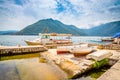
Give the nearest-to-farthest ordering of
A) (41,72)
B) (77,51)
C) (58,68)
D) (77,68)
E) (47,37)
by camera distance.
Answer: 1. (77,68)
2. (41,72)
3. (58,68)
4. (77,51)
5. (47,37)

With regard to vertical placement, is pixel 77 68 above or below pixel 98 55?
below

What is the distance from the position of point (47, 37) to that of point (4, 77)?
21198 mm

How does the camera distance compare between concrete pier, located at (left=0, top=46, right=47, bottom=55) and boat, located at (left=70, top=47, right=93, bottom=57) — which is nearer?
boat, located at (left=70, top=47, right=93, bottom=57)

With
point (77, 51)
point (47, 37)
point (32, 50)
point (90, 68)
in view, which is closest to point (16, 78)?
point (90, 68)

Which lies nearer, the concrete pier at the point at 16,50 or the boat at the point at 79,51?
the boat at the point at 79,51

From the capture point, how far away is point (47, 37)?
30.4 meters

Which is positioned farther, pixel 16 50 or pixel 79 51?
pixel 16 50

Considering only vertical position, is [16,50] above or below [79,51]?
below

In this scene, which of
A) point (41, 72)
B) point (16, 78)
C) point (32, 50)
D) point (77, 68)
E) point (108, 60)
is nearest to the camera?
point (16, 78)

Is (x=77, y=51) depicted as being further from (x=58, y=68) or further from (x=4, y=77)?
(x=4, y=77)

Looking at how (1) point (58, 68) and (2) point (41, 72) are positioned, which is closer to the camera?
(2) point (41, 72)

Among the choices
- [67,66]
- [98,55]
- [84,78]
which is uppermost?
[98,55]

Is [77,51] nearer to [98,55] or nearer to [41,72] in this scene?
[98,55]

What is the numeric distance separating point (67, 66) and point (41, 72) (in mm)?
2494
